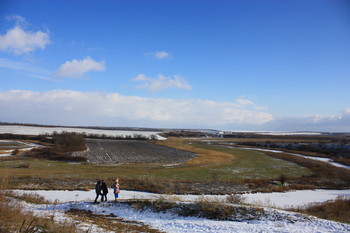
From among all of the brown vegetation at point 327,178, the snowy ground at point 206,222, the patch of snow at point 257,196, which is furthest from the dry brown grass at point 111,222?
the brown vegetation at point 327,178

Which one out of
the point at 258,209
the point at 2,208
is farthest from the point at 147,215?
the point at 2,208

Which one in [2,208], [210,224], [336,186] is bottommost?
[336,186]

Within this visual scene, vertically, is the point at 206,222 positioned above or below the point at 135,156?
above

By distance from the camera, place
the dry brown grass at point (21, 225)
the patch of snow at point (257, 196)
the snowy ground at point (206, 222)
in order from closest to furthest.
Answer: the dry brown grass at point (21, 225), the snowy ground at point (206, 222), the patch of snow at point (257, 196)

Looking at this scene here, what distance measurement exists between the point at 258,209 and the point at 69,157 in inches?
1791

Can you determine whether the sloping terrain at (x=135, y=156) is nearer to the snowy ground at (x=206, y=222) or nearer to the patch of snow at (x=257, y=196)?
the patch of snow at (x=257, y=196)

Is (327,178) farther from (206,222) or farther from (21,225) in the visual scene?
(21,225)

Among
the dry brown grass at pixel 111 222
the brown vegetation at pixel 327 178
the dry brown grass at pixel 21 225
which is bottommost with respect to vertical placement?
the brown vegetation at pixel 327 178

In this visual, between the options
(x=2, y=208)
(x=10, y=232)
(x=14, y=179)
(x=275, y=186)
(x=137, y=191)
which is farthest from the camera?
(x=275, y=186)

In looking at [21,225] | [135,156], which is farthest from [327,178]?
[21,225]

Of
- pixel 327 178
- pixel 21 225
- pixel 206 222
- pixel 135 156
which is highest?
pixel 21 225

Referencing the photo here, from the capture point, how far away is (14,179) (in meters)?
28.3

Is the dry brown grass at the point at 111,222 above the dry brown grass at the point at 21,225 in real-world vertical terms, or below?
below

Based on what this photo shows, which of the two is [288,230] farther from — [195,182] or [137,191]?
[195,182]
